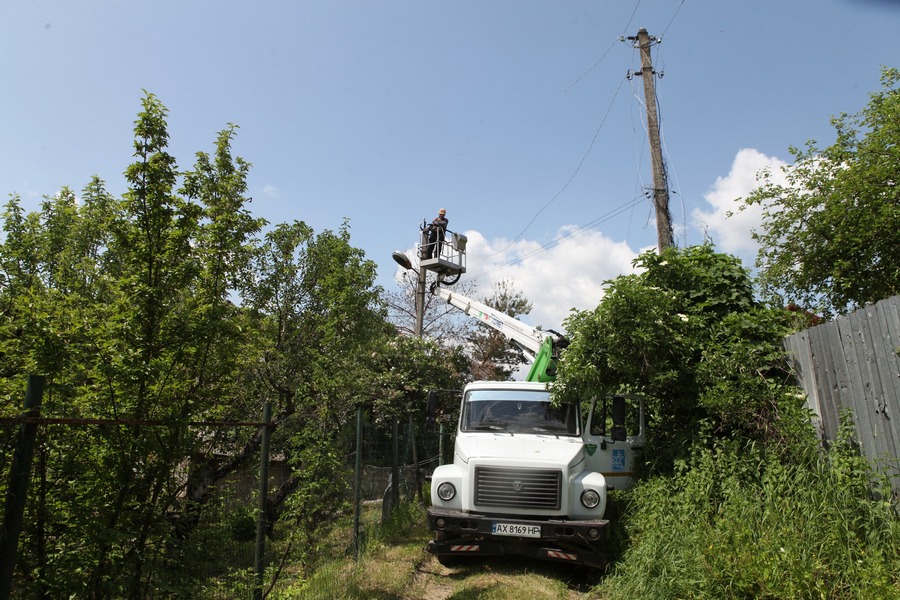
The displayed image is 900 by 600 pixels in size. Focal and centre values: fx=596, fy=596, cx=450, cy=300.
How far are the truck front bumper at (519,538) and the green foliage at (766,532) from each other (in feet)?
1.34

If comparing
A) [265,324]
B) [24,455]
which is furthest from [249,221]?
[265,324]

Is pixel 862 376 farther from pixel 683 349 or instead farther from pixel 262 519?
pixel 262 519

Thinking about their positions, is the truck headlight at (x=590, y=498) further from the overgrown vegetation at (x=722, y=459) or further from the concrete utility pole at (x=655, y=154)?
the concrete utility pole at (x=655, y=154)

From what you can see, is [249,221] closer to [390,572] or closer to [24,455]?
[24,455]

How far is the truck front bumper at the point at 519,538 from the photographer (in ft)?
21.5

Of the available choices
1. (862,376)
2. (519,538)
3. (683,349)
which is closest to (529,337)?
(683,349)

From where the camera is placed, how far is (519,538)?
6.71 m

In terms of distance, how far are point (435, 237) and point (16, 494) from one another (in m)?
10.9

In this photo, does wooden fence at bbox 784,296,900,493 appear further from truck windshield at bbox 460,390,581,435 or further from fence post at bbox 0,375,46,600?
fence post at bbox 0,375,46,600

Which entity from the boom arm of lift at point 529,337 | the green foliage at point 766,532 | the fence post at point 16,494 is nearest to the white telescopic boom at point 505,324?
the boom arm of lift at point 529,337

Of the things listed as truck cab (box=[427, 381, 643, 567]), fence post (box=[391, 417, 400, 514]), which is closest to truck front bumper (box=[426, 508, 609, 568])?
truck cab (box=[427, 381, 643, 567])

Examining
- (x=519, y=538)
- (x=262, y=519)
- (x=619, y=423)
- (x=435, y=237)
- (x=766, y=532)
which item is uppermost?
(x=435, y=237)

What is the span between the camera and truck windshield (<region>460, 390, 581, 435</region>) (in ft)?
26.1

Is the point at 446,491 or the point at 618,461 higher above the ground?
the point at 618,461
